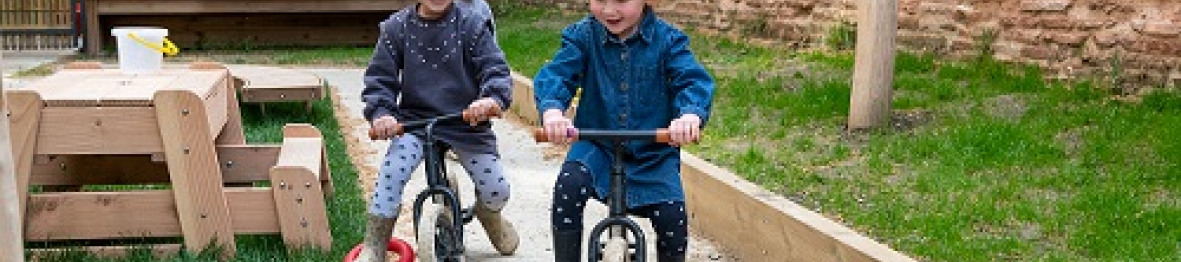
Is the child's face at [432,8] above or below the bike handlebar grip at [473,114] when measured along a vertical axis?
above

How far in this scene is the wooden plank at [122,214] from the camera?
5.71 meters

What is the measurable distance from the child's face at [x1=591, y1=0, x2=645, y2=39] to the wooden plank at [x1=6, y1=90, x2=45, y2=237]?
2103 mm

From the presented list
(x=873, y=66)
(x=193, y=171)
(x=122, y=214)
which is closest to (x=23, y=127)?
(x=122, y=214)

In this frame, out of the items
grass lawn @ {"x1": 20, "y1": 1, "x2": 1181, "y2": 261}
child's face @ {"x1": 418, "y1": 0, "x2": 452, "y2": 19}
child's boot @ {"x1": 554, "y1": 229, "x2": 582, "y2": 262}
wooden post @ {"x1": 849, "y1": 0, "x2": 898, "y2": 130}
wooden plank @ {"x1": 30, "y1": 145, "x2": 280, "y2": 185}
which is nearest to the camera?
child's boot @ {"x1": 554, "y1": 229, "x2": 582, "y2": 262}

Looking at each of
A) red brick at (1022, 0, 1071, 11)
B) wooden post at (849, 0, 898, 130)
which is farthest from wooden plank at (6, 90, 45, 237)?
red brick at (1022, 0, 1071, 11)

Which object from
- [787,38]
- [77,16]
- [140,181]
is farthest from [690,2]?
[140,181]

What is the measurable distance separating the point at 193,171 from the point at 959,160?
3.44 metres

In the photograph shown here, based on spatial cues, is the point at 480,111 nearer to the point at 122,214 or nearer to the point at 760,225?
the point at 122,214

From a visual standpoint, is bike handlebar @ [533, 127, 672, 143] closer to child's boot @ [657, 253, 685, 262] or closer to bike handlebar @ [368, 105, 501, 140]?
child's boot @ [657, 253, 685, 262]

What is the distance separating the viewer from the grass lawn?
5.87 meters

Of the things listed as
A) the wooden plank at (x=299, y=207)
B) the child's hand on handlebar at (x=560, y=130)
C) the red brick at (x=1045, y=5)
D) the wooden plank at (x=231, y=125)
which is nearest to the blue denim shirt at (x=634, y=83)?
the child's hand on handlebar at (x=560, y=130)

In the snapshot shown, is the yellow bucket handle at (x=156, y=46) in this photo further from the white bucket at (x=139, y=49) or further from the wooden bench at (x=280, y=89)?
the wooden bench at (x=280, y=89)

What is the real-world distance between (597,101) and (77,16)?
586 inches

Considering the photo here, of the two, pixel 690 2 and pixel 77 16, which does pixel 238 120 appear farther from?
pixel 77 16
